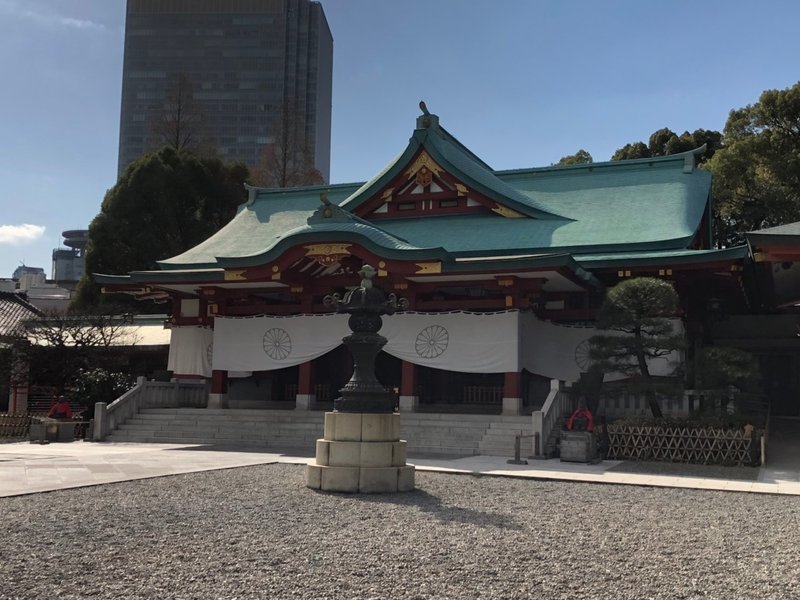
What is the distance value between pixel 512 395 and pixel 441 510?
406 inches

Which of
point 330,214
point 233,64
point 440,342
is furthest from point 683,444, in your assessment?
point 233,64

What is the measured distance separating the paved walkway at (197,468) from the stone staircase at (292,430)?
1.31m

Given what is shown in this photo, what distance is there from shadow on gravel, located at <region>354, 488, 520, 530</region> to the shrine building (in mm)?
9186

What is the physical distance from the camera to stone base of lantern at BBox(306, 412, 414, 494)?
34.2 feet

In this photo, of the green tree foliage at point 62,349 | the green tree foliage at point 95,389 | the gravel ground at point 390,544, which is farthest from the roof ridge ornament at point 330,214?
the gravel ground at point 390,544

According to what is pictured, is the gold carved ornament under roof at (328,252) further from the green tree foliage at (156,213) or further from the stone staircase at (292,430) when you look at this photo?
the green tree foliage at (156,213)

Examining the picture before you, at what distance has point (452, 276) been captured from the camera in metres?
19.9

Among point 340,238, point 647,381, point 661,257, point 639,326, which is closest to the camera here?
point 647,381

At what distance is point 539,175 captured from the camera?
26.4 metres

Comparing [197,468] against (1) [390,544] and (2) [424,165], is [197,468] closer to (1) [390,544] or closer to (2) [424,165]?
(1) [390,544]

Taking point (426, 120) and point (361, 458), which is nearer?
point (361, 458)

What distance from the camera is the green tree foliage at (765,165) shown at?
101 feet

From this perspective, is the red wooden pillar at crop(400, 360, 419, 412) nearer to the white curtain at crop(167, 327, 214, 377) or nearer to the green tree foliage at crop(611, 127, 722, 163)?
the white curtain at crop(167, 327, 214, 377)

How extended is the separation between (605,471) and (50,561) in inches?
393
